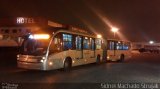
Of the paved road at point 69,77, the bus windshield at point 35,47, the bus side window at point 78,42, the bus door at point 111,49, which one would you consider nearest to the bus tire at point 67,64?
the paved road at point 69,77

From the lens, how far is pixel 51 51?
59.6 feet

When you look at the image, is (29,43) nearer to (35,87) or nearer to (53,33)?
(53,33)

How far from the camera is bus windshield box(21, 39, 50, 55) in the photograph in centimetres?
1797

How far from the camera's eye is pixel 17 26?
74125 millimetres

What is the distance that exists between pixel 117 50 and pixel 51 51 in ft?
53.9

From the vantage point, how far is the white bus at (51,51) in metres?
17.7

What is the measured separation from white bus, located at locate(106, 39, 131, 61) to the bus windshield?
44.6 ft

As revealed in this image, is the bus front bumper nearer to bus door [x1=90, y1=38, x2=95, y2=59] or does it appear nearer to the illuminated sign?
bus door [x1=90, y1=38, x2=95, y2=59]

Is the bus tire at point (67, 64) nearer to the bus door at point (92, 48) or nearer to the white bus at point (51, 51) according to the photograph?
the white bus at point (51, 51)

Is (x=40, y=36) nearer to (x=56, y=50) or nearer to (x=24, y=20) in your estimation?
(x=56, y=50)

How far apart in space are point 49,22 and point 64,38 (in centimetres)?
5419

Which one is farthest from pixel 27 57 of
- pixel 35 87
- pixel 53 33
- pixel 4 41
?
pixel 4 41

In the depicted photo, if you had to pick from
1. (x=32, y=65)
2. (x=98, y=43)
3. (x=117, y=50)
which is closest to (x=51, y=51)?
(x=32, y=65)

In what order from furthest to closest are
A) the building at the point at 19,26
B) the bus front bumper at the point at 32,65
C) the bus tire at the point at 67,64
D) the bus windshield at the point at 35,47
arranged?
the building at the point at 19,26, the bus tire at the point at 67,64, the bus windshield at the point at 35,47, the bus front bumper at the point at 32,65
